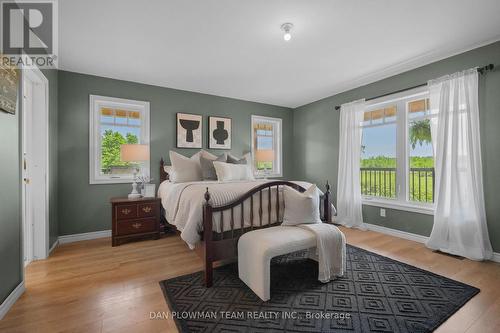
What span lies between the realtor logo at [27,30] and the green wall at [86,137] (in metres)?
0.82

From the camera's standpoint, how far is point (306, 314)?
1702mm

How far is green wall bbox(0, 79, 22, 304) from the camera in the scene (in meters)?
1.72

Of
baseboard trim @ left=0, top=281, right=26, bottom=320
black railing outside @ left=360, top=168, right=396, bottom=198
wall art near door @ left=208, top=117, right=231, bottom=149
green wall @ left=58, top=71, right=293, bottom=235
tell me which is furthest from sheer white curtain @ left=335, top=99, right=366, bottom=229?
baseboard trim @ left=0, top=281, right=26, bottom=320

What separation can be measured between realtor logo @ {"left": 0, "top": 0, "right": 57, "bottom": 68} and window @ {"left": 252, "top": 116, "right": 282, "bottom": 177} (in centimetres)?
343

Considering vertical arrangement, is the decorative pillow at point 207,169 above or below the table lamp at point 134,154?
below

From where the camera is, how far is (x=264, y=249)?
1.86 meters

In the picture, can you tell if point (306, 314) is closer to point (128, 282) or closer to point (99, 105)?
point (128, 282)

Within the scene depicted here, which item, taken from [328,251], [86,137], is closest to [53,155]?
[86,137]

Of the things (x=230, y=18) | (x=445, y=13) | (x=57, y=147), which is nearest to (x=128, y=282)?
(x=57, y=147)

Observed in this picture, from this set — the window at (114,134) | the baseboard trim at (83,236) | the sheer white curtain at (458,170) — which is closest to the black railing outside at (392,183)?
the sheer white curtain at (458,170)

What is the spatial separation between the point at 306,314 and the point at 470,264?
218 centimetres

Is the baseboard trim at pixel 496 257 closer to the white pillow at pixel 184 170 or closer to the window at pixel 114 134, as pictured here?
the white pillow at pixel 184 170

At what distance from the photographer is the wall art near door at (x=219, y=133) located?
4.41 m

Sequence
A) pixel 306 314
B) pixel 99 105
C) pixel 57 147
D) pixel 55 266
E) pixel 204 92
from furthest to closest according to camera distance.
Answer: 1. pixel 204 92
2. pixel 99 105
3. pixel 57 147
4. pixel 55 266
5. pixel 306 314
